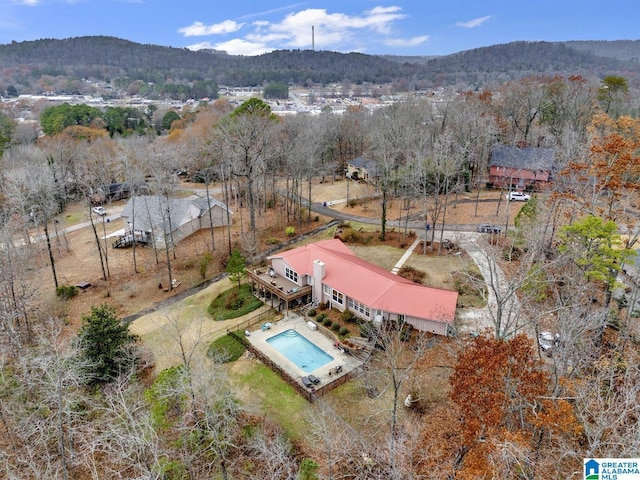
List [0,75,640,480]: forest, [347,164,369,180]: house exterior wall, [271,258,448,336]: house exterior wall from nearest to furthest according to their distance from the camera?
[0,75,640,480]: forest → [271,258,448,336]: house exterior wall → [347,164,369,180]: house exterior wall

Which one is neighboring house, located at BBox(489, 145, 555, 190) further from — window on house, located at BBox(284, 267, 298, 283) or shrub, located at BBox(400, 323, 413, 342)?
window on house, located at BBox(284, 267, 298, 283)

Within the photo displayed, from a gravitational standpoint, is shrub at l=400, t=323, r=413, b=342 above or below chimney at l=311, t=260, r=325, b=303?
below

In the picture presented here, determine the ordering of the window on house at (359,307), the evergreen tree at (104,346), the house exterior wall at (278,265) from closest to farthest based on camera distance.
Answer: the evergreen tree at (104,346), the window on house at (359,307), the house exterior wall at (278,265)

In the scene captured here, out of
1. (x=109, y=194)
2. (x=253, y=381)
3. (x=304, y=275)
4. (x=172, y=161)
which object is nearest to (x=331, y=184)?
(x=172, y=161)

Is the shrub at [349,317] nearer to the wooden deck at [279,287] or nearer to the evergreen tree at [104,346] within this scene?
the wooden deck at [279,287]

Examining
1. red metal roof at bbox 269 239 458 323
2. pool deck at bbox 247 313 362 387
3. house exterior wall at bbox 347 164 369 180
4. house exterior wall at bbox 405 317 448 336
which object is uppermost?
house exterior wall at bbox 347 164 369 180

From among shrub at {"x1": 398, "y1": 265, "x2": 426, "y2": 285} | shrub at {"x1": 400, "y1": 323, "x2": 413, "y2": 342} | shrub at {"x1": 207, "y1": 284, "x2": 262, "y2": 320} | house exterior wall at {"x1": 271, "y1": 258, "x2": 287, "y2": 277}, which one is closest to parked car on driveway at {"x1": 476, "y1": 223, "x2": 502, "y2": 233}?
shrub at {"x1": 398, "y1": 265, "x2": 426, "y2": 285}

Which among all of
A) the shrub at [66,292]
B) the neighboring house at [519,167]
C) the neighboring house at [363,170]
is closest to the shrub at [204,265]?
the shrub at [66,292]
